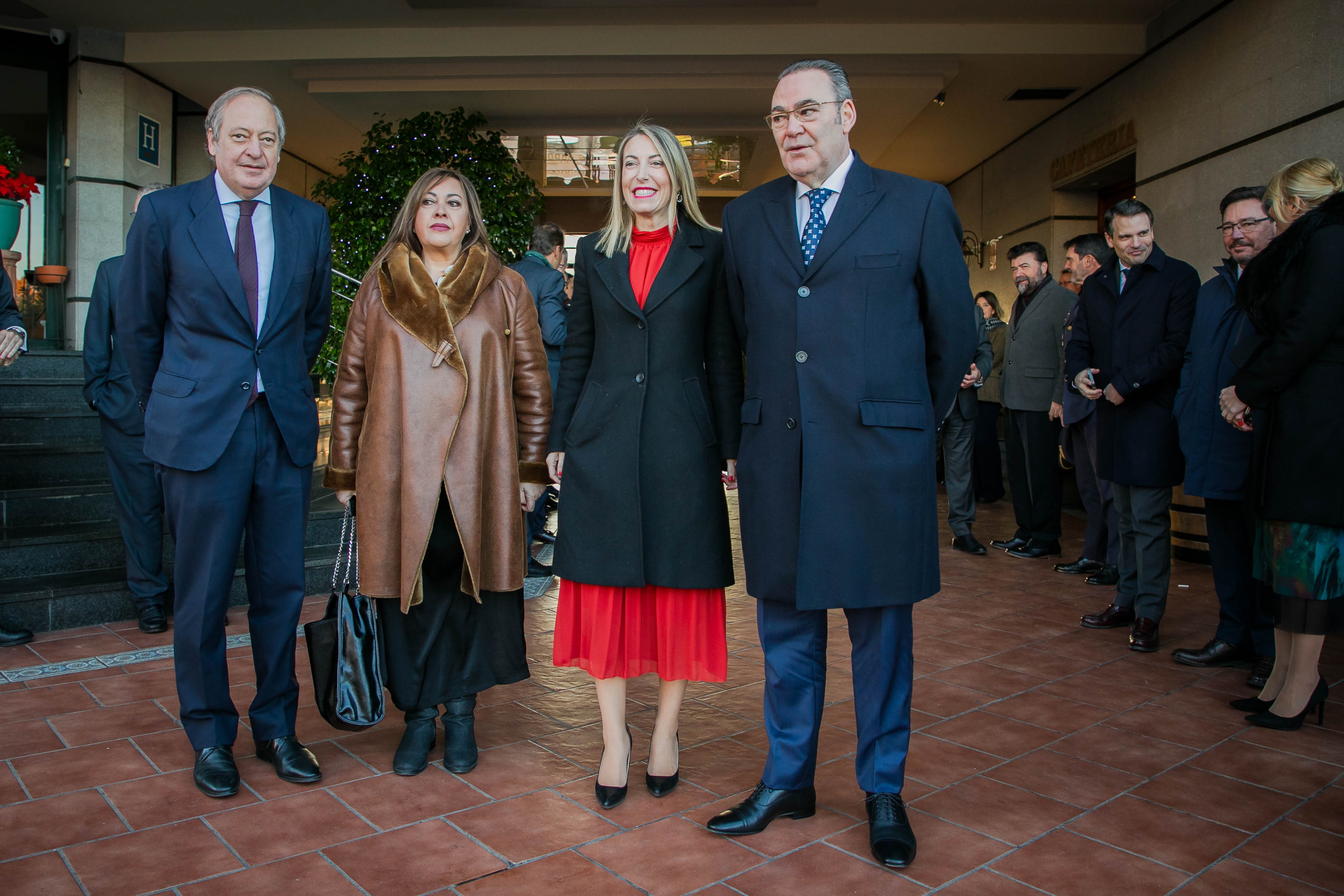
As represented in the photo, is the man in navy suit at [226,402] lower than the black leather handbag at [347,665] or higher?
higher

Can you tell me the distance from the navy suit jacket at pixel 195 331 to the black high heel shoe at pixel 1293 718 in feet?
10.3

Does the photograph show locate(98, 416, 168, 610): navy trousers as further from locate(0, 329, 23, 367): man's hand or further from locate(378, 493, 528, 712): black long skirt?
locate(378, 493, 528, 712): black long skirt

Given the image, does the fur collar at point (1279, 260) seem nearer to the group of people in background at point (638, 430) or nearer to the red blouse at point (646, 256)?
the group of people in background at point (638, 430)

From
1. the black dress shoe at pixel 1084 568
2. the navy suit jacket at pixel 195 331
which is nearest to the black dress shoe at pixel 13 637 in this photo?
the navy suit jacket at pixel 195 331

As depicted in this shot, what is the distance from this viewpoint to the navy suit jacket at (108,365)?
4203 millimetres

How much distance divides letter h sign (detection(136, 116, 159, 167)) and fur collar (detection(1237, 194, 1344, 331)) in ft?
30.2

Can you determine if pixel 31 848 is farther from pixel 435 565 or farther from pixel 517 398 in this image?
pixel 517 398

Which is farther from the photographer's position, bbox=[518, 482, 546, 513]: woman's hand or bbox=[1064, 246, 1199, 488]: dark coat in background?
bbox=[1064, 246, 1199, 488]: dark coat in background

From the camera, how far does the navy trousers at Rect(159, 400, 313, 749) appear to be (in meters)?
2.71

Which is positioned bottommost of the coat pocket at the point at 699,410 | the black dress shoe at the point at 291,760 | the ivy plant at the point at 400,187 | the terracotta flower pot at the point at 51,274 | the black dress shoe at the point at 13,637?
the black dress shoe at the point at 13,637

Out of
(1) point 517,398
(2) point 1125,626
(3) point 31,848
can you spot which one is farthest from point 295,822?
(2) point 1125,626

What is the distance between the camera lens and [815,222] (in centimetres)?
243

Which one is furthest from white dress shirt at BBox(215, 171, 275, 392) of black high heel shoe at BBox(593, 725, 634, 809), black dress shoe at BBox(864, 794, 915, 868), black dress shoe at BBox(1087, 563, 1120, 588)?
black dress shoe at BBox(1087, 563, 1120, 588)

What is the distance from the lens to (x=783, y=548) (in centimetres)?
238
